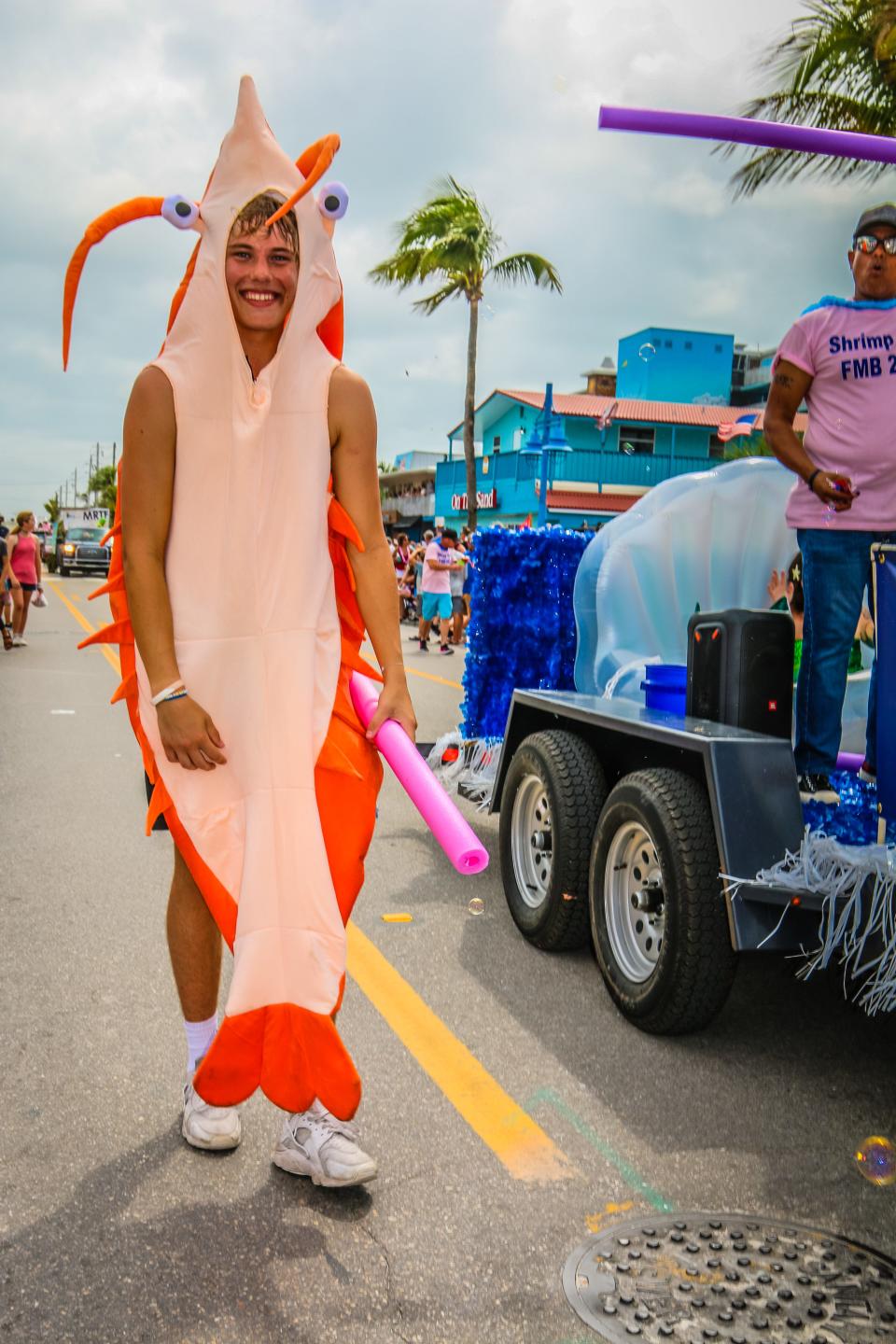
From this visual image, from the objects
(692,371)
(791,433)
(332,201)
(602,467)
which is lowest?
→ (791,433)

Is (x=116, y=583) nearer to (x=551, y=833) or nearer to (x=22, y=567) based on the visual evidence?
(x=551, y=833)

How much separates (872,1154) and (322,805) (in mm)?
1604

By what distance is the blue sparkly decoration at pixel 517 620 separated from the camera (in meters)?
5.85

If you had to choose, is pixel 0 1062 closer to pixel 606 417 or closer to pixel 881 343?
pixel 881 343

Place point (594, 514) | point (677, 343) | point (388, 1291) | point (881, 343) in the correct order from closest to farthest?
1. point (388, 1291)
2. point (881, 343)
3. point (594, 514)
4. point (677, 343)

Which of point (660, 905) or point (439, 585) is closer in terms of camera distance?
point (660, 905)

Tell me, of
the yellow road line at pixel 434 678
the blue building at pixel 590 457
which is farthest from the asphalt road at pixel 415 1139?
the blue building at pixel 590 457

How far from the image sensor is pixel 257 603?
2773 mm

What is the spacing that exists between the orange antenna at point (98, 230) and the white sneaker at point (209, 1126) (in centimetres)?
177

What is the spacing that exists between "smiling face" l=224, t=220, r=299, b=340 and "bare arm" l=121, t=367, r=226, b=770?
239 mm

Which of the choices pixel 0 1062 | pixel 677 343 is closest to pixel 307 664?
pixel 0 1062

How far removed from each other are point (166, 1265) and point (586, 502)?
121 ft

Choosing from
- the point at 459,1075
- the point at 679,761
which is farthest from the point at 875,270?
the point at 459,1075

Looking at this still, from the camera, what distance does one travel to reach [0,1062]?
3.49 meters
